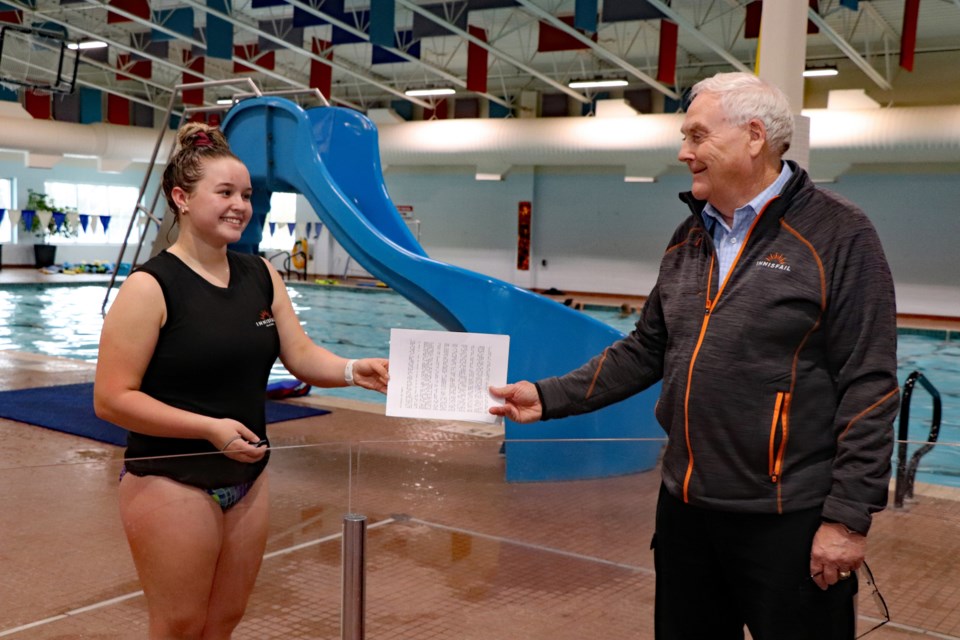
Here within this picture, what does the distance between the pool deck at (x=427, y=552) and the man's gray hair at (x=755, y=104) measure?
107 cm

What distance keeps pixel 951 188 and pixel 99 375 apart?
1742cm

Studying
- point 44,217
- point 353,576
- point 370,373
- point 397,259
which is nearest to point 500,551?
point 353,576

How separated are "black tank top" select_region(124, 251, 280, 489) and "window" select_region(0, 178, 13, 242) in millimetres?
24296

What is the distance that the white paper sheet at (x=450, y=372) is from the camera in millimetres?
1991

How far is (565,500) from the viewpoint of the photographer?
129 inches

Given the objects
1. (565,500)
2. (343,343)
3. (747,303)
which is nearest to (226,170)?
(747,303)

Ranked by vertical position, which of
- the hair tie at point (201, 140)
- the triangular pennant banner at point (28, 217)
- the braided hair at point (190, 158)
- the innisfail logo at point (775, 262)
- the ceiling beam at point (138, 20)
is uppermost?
the ceiling beam at point (138, 20)

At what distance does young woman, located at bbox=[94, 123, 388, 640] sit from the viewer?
1820 millimetres

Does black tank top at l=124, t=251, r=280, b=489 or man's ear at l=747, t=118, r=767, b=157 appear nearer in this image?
man's ear at l=747, t=118, r=767, b=157

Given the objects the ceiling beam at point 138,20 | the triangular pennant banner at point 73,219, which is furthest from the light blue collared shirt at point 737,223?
the triangular pennant banner at point 73,219

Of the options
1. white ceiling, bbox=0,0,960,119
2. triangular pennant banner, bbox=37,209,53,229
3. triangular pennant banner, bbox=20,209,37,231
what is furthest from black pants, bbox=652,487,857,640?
triangular pennant banner, bbox=37,209,53,229

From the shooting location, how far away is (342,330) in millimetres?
13875

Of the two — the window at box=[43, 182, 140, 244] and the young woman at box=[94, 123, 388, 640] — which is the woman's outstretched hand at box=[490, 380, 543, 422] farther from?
the window at box=[43, 182, 140, 244]

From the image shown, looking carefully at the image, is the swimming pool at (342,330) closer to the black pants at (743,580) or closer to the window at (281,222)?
the window at (281,222)
